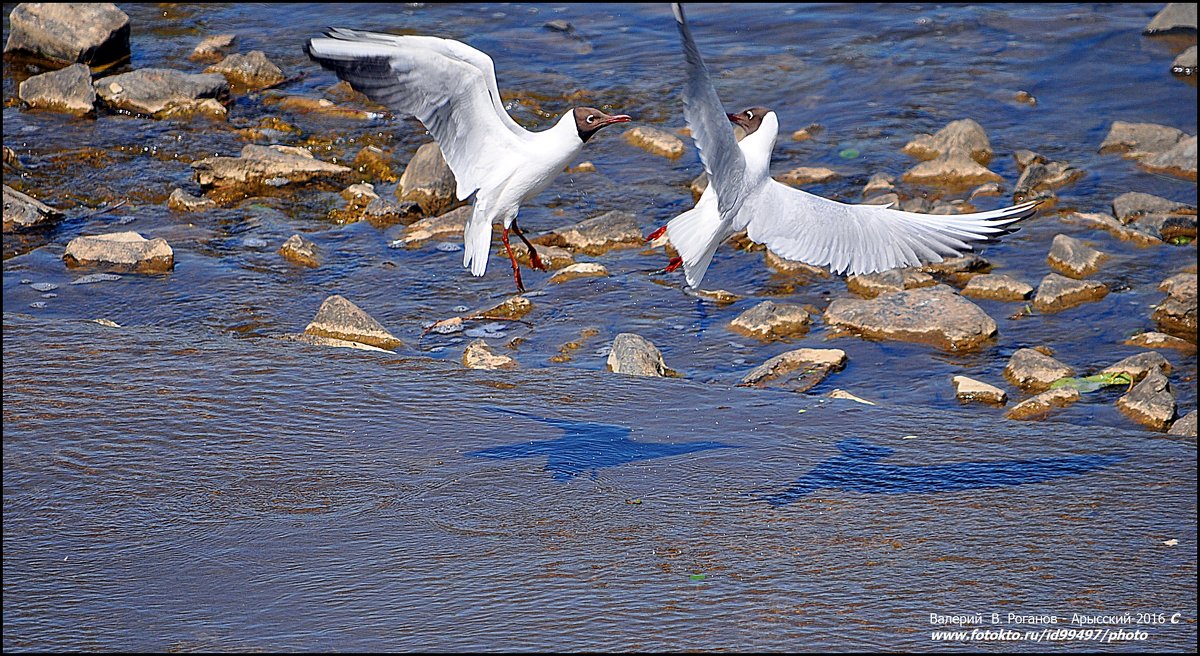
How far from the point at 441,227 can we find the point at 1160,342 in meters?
3.93

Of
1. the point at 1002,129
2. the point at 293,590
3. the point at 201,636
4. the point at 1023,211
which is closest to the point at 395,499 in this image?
the point at 293,590

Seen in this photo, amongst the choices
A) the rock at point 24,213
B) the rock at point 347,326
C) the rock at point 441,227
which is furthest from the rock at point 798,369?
the rock at point 24,213

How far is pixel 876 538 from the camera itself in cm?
396

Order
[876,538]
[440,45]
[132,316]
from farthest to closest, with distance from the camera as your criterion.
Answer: [132,316] → [440,45] → [876,538]

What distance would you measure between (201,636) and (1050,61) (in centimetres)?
981

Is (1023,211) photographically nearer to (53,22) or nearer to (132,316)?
(132,316)

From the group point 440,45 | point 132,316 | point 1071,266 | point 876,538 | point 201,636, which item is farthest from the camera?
point 1071,266

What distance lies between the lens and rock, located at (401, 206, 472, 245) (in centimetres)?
784

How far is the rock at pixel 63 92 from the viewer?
391 inches

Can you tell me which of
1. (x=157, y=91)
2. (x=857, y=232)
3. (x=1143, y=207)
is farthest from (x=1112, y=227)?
(x=157, y=91)

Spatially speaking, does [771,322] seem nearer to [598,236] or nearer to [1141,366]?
[598,236]

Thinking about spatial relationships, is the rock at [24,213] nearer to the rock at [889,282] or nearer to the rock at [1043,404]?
the rock at [889,282]

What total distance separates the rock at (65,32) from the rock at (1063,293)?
7825 mm

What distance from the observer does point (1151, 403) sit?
5.75 m
